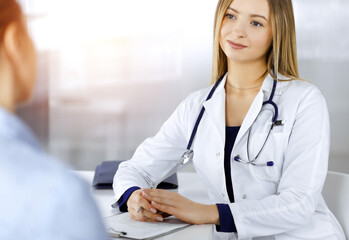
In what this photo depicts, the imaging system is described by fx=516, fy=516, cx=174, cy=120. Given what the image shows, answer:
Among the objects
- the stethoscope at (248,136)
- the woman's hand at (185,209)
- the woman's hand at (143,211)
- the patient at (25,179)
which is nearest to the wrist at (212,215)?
the woman's hand at (185,209)

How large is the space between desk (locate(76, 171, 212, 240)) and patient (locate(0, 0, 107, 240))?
419mm

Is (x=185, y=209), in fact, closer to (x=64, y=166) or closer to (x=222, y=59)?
(x=222, y=59)

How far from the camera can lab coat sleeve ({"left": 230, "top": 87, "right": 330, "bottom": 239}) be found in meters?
1.49

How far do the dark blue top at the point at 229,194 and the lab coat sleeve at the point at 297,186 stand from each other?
19mm

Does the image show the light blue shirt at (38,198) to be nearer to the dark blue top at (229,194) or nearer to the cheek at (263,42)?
the dark blue top at (229,194)

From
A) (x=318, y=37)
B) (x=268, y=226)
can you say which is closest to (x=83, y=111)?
(x=318, y=37)

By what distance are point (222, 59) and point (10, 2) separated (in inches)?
62.4

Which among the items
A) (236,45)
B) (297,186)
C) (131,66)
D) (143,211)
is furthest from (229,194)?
(131,66)

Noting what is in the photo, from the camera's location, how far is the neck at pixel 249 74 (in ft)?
6.21

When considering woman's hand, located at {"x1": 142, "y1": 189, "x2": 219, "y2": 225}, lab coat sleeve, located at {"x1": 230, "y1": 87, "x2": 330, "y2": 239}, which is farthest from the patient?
lab coat sleeve, located at {"x1": 230, "y1": 87, "x2": 330, "y2": 239}

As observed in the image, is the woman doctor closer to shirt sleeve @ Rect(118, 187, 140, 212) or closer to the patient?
shirt sleeve @ Rect(118, 187, 140, 212)

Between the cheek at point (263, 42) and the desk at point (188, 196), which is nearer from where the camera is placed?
the desk at point (188, 196)

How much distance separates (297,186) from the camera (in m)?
1.54

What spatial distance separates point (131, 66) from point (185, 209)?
3528 mm
